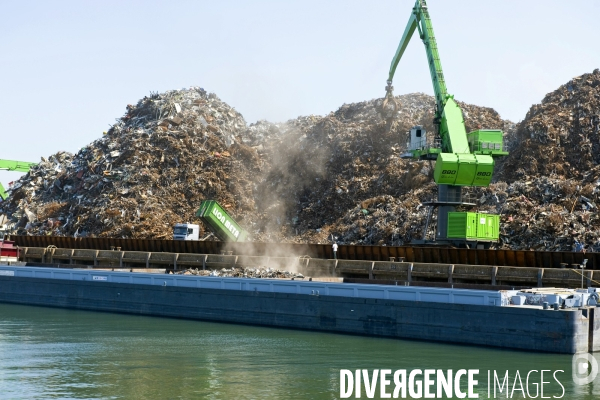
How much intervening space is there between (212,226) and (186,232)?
2.23 m

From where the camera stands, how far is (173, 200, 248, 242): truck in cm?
6531

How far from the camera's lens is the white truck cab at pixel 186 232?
216 feet

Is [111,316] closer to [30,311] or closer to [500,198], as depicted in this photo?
[30,311]

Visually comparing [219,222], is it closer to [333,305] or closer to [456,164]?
[456,164]

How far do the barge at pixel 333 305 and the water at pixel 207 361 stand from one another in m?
0.91

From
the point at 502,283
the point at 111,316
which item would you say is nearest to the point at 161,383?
the point at 111,316

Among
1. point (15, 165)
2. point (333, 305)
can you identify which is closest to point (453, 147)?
point (333, 305)

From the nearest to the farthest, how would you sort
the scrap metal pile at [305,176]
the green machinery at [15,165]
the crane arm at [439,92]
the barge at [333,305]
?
the barge at [333,305] → the crane arm at [439,92] → the scrap metal pile at [305,176] → the green machinery at [15,165]

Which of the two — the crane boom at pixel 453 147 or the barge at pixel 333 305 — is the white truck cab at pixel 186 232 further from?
the crane boom at pixel 453 147

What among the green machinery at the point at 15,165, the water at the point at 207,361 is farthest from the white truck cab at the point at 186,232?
the green machinery at the point at 15,165

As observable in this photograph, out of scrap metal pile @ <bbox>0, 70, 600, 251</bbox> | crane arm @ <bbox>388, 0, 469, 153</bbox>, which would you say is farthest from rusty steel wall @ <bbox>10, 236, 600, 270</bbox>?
Answer: crane arm @ <bbox>388, 0, 469, 153</bbox>

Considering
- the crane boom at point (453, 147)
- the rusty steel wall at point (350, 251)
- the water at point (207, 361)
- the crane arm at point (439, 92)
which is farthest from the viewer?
the crane arm at point (439, 92)

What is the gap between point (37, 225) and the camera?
3135 inches

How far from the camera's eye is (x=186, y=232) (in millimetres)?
65938
